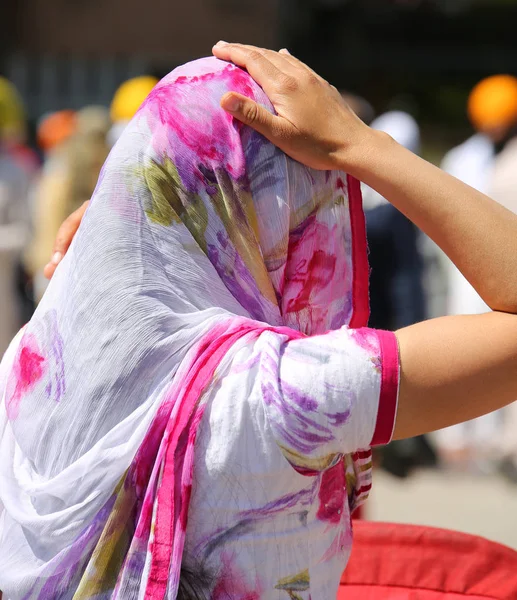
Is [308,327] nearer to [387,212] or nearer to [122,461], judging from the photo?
[122,461]

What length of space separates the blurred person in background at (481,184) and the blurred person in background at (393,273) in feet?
1.03

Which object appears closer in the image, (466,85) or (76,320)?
(76,320)

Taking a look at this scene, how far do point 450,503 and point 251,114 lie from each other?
4.19m

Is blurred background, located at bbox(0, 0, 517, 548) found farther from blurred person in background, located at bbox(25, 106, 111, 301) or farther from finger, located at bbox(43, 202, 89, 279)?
finger, located at bbox(43, 202, 89, 279)

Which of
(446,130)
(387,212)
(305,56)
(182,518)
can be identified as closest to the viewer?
(182,518)

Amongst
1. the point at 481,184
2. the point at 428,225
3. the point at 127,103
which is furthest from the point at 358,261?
the point at 127,103

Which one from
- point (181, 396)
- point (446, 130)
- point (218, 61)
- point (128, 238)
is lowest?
point (446, 130)

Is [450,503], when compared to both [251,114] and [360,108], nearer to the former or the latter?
[360,108]

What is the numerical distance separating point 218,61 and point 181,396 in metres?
0.47

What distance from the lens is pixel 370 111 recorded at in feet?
18.9

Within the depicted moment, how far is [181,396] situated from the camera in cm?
116

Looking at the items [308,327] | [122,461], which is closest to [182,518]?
[122,461]

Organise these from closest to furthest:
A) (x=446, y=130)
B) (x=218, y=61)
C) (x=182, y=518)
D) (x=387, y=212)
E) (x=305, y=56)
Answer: (x=182, y=518) → (x=218, y=61) → (x=387, y=212) → (x=305, y=56) → (x=446, y=130)

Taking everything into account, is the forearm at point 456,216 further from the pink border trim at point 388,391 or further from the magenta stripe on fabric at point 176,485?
the magenta stripe on fabric at point 176,485
